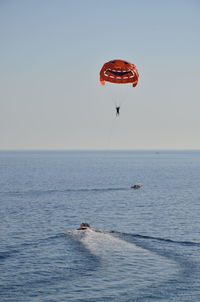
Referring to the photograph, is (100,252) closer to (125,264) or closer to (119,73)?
(125,264)

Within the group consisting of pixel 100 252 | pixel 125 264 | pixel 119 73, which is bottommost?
pixel 125 264

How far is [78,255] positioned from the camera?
44.2 m

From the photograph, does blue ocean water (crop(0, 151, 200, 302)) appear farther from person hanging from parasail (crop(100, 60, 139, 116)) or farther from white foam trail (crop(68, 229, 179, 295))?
person hanging from parasail (crop(100, 60, 139, 116))

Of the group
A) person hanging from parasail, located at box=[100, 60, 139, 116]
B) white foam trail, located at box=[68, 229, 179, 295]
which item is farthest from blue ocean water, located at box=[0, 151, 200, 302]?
person hanging from parasail, located at box=[100, 60, 139, 116]

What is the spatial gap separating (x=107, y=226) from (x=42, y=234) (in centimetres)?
1120

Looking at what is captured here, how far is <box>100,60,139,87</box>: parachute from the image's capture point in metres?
55.3

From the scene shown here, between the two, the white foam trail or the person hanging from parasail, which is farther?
the person hanging from parasail

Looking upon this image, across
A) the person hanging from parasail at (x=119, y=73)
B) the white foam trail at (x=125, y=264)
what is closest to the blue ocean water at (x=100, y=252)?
the white foam trail at (x=125, y=264)

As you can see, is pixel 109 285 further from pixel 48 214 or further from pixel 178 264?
pixel 48 214

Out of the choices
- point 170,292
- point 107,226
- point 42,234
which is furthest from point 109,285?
point 107,226

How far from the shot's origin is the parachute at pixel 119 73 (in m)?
55.3

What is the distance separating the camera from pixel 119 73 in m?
56.0

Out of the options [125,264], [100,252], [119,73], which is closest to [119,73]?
[119,73]

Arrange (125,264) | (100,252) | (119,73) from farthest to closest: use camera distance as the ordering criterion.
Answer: (119,73) → (100,252) → (125,264)
